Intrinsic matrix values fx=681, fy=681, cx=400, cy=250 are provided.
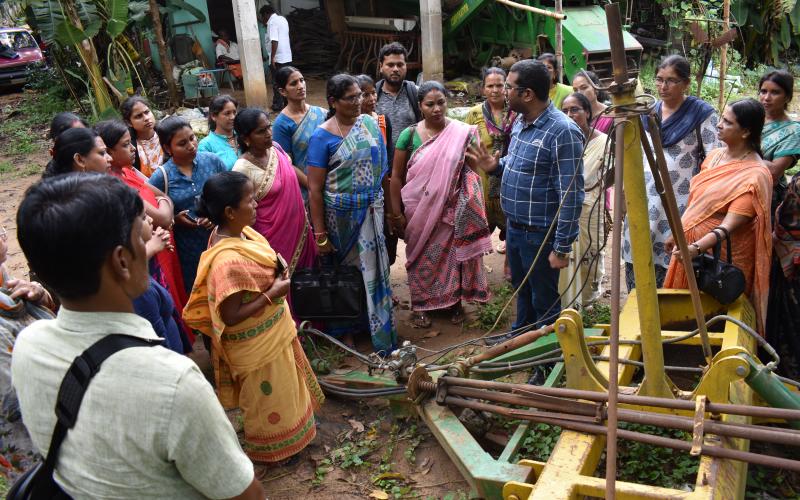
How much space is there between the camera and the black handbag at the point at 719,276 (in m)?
3.40

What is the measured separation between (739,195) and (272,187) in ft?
8.53

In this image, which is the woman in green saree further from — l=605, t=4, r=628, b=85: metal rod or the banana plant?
the banana plant

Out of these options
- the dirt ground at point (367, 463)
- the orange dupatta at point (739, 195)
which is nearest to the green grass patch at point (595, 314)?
the orange dupatta at point (739, 195)

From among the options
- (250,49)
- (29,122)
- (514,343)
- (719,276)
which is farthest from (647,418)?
(29,122)

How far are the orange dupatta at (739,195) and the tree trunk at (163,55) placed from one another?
9334 millimetres

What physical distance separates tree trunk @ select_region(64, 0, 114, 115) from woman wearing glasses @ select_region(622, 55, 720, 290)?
8268 millimetres

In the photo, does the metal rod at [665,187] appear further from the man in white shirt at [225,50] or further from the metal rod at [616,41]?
the man in white shirt at [225,50]

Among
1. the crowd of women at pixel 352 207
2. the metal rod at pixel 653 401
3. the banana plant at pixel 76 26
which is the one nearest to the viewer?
the metal rod at pixel 653 401

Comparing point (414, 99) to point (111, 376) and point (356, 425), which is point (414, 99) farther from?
point (111, 376)

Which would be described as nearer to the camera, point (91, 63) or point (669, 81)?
point (669, 81)

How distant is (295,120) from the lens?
4.71 m

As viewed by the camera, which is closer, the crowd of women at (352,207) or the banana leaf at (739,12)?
the crowd of women at (352,207)

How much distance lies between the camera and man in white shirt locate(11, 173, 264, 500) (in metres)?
1.34

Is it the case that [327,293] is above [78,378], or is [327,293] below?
below
